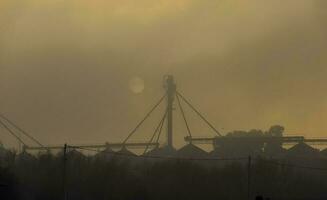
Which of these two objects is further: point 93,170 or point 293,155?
point 293,155

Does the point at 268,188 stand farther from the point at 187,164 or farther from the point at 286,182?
the point at 187,164

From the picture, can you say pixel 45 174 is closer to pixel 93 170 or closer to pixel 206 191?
pixel 93 170

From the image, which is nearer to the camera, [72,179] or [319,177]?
[72,179]

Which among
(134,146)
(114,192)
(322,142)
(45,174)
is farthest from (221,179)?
(134,146)

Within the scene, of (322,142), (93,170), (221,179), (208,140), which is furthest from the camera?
(208,140)

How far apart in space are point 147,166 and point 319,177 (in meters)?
24.4

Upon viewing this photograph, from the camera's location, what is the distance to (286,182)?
7606 centimetres

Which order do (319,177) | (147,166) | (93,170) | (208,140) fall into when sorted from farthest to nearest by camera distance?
(208,140) → (319,177) → (147,166) → (93,170)

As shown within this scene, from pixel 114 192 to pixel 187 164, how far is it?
14.6 m

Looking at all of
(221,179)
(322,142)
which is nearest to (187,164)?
(221,179)

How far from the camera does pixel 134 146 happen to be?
149 meters

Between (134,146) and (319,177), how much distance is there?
231 ft

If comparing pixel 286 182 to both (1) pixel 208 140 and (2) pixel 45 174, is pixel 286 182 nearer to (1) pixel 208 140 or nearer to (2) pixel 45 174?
(2) pixel 45 174

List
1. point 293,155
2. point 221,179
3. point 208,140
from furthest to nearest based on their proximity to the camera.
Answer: point 208,140, point 293,155, point 221,179
